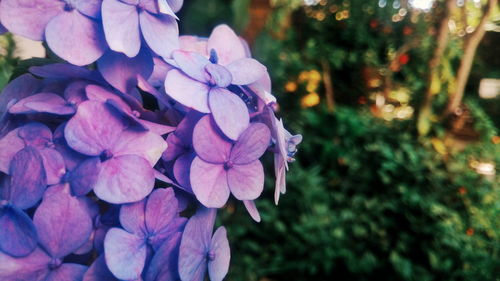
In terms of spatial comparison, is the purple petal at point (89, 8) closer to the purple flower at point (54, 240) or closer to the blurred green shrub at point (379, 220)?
the purple flower at point (54, 240)

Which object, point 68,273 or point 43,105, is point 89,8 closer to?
point 43,105

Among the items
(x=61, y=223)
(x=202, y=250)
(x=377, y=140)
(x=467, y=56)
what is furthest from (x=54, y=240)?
(x=467, y=56)

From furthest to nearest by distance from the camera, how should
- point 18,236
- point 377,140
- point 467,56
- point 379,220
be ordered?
point 467,56, point 377,140, point 379,220, point 18,236

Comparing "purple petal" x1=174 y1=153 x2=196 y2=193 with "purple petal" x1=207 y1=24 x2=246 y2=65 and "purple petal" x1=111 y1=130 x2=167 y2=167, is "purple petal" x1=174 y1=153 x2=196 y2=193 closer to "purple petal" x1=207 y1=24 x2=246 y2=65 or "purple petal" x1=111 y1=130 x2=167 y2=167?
"purple petal" x1=111 y1=130 x2=167 y2=167

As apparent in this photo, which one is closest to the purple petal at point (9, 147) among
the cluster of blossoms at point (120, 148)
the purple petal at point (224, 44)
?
the cluster of blossoms at point (120, 148)

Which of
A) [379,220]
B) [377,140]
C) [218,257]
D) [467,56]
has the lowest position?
[379,220]

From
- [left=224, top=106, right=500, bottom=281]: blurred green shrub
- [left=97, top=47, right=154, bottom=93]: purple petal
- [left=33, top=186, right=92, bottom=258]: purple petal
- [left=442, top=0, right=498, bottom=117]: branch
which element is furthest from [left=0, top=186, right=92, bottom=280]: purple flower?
[left=442, top=0, right=498, bottom=117]: branch
